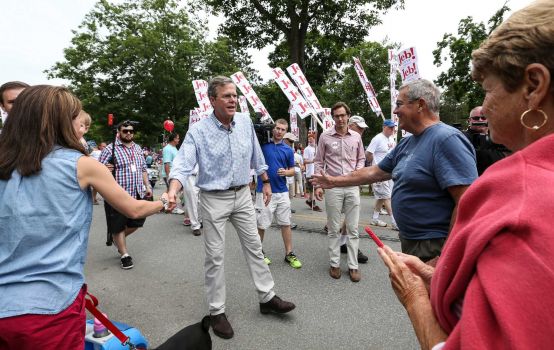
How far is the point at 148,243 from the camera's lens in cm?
599

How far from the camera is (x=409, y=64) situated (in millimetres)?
6133

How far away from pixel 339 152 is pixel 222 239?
2127 millimetres

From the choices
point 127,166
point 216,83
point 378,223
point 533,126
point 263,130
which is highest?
point 216,83

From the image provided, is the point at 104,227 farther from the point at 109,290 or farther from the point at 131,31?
the point at 131,31

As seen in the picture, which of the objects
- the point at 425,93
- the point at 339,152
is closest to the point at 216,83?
the point at 425,93

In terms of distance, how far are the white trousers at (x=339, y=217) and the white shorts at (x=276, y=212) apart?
83 cm

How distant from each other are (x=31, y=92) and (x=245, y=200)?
2096mm

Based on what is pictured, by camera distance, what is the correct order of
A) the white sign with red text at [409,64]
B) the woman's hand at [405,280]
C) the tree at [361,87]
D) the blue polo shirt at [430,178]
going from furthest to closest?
the tree at [361,87] → the white sign with red text at [409,64] → the blue polo shirt at [430,178] → the woman's hand at [405,280]

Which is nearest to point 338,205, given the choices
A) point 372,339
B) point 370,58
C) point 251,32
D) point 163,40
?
point 372,339

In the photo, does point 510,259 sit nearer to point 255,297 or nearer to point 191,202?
point 255,297

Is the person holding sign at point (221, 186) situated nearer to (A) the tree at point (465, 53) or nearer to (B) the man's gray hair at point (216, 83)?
(B) the man's gray hair at point (216, 83)

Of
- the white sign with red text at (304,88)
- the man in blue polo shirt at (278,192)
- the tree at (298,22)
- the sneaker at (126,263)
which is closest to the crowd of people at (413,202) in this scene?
the man in blue polo shirt at (278,192)

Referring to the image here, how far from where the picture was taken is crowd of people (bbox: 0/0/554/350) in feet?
2.15

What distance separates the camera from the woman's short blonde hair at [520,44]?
75 cm
